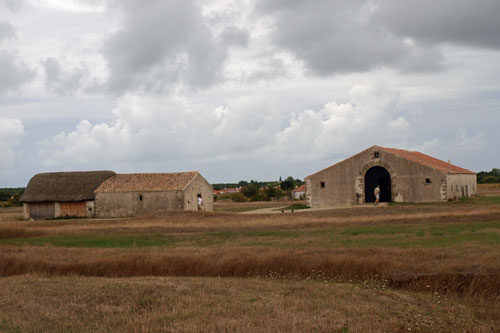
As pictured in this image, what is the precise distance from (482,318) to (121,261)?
10054mm

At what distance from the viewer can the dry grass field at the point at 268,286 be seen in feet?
32.0

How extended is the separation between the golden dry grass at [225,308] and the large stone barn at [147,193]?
34924 mm

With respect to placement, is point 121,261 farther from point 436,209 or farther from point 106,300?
point 436,209

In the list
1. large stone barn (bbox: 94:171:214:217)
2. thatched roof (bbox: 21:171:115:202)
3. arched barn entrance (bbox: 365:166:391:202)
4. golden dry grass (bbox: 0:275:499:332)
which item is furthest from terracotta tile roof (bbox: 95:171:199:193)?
golden dry grass (bbox: 0:275:499:332)

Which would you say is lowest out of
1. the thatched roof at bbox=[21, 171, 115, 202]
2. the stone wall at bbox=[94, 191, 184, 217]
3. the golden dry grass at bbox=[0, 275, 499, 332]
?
the golden dry grass at bbox=[0, 275, 499, 332]

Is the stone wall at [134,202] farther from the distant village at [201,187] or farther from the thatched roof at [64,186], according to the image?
the thatched roof at [64,186]

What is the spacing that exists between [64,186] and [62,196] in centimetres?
149

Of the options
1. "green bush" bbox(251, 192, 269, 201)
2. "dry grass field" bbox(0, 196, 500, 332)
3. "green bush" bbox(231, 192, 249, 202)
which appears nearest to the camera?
"dry grass field" bbox(0, 196, 500, 332)

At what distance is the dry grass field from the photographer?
9766 millimetres

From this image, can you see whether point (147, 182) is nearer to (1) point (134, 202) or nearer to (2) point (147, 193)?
(2) point (147, 193)

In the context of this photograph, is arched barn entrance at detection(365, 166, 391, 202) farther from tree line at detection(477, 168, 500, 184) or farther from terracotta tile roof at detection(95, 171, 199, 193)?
tree line at detection(477, 168, 500, 184)

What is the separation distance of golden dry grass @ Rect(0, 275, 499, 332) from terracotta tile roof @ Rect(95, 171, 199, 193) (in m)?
35.7

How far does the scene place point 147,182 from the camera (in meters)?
50.3

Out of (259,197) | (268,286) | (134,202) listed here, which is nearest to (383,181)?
(134,202)
